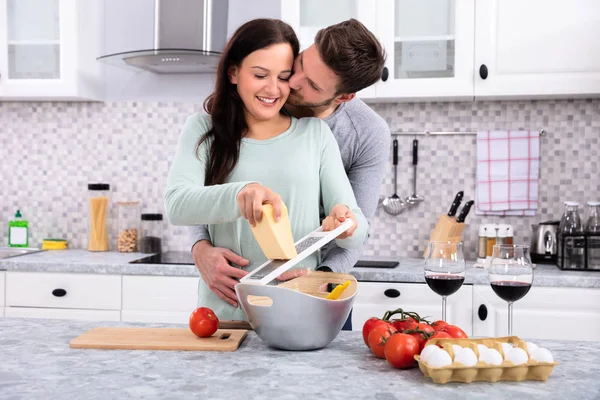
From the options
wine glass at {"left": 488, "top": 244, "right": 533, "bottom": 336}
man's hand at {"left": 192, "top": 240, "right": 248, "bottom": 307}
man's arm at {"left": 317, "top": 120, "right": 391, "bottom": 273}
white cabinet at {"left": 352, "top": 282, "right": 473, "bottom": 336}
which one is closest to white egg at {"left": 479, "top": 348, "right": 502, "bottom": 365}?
wine glass at {"left": 488, "top": 244, "right": 533, "bottom": 336}

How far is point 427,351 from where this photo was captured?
118 cm

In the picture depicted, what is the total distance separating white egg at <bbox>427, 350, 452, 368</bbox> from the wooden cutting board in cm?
40

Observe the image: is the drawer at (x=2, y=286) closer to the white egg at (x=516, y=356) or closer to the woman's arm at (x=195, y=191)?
the woman's arm at (x=195, y=191)

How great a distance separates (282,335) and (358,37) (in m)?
0.73

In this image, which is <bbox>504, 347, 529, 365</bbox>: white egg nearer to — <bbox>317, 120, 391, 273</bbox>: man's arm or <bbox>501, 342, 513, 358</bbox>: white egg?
<bbox>501, 342, 513, 358</bbox>: white egg

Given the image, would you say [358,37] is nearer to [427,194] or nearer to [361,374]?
[361,374]

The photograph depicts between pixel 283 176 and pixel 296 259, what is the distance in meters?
0.43

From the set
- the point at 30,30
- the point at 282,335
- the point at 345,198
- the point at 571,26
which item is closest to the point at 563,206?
the point at 571,26

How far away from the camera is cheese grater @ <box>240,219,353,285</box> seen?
4.36 feet

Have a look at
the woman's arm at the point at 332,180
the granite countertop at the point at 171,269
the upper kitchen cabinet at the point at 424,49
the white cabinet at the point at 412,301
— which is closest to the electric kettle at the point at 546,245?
the granite countertop at the point at 171,269

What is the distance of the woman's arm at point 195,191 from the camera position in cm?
147

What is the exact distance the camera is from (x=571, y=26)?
291cm

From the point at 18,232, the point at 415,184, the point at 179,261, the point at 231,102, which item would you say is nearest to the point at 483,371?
the point at 231,102

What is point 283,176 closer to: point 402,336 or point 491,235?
point 402,336
